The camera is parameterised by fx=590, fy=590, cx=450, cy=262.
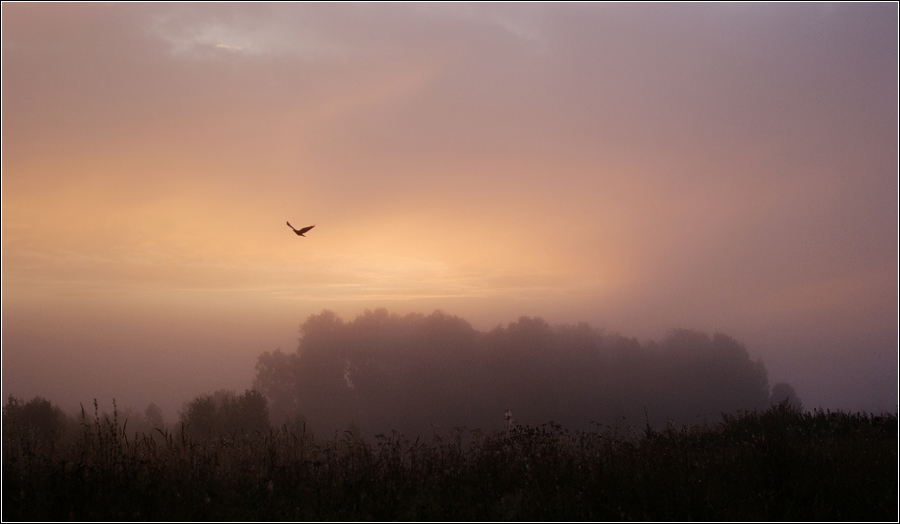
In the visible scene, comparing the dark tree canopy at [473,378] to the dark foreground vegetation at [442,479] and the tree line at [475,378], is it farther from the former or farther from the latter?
the dark foreground vegetation at [442,479]

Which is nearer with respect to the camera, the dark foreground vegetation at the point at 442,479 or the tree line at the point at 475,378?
the dark foreground vegetation at the point at 442,479

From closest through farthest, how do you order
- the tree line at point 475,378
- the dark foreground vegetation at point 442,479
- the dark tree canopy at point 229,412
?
1. the dark foreground vegetation at point 442,479
2. the dark tree canopy at point 229,412
3. the tree line at point 475,378

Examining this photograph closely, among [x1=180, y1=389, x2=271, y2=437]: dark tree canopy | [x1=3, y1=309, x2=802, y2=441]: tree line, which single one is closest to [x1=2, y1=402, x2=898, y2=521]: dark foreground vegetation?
[x1=180, y1=389, x2=271, y2=437]: dark tree canopy

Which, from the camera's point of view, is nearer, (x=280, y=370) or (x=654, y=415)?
(x=654, y=415)

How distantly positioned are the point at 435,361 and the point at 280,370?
57.7ft

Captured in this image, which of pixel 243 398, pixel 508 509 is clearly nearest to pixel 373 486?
pixel 508 509

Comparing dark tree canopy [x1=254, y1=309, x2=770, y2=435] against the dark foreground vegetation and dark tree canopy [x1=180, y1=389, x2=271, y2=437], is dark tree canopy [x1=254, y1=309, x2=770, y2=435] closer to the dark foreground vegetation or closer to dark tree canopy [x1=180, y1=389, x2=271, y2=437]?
dark tree canopy [x1=180, y1=389, x2=271, y2=437]

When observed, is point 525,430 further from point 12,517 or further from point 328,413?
point 328,413

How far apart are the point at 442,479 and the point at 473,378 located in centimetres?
5933

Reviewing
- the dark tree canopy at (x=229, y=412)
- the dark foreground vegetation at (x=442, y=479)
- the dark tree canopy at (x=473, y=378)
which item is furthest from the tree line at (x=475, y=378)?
the dark foreground vegetation at (x=442, y=479)

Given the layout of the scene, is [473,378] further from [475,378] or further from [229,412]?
[229,412]

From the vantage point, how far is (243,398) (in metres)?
37.9

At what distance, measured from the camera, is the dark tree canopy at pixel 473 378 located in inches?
2462

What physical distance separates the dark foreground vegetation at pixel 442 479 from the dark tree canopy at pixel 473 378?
53.1m
